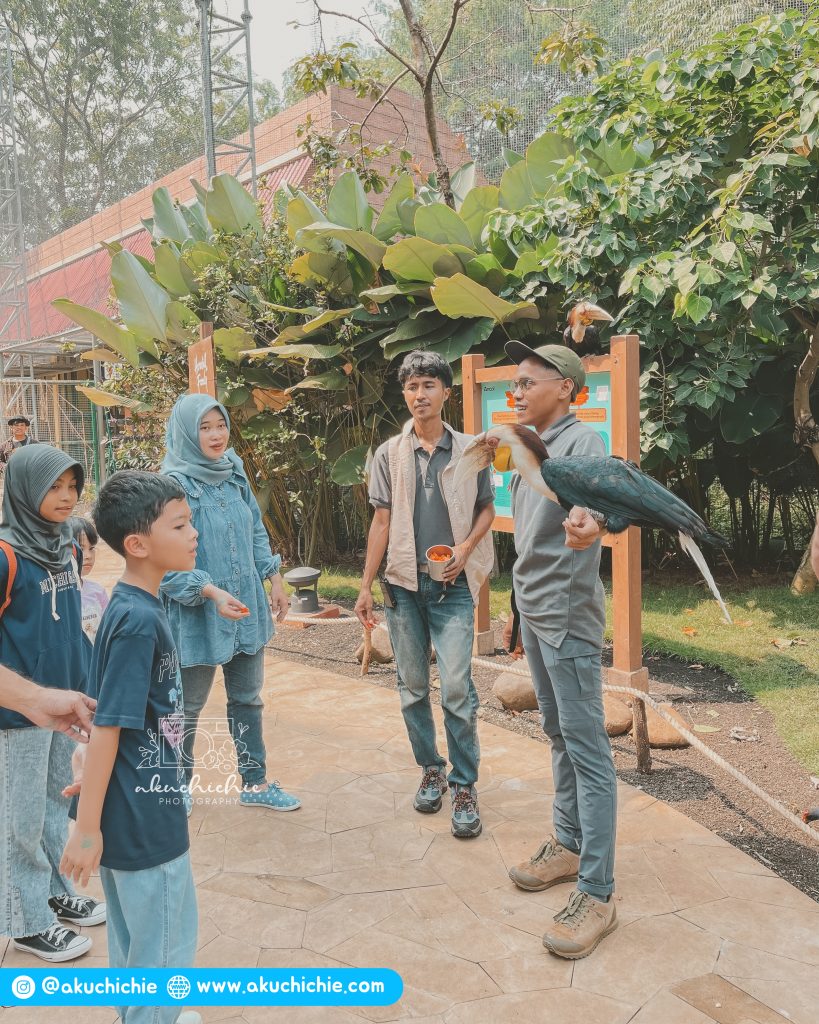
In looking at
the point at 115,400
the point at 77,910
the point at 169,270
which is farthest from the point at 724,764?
the point at 115,400

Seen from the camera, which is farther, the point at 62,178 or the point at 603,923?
the point at 62,178

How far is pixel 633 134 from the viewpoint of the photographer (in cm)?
516

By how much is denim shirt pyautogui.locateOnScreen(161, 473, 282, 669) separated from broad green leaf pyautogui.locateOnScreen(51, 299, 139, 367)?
5266 millimetres

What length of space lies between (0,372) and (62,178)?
1046 centimetres

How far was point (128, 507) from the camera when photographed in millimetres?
1835

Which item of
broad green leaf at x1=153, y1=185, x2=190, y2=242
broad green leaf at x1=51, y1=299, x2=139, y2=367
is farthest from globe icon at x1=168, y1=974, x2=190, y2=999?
broad green leaf at x1=153, y1=185, x2=190, y2=242

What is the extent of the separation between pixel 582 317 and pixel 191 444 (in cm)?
154

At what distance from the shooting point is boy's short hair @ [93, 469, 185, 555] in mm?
1832


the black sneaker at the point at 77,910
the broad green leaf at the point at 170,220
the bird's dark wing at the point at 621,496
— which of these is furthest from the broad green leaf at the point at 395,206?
the black sneaker at the point at 77,910

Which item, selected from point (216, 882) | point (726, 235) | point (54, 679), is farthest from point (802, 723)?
point (54, 679)

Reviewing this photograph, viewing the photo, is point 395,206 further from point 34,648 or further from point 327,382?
point 34,648

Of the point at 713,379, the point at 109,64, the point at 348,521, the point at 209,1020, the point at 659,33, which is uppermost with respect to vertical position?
the point at 109,64

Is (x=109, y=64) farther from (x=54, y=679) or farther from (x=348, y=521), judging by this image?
(x=54, y=679)

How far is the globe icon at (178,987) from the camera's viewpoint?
1718 mm
